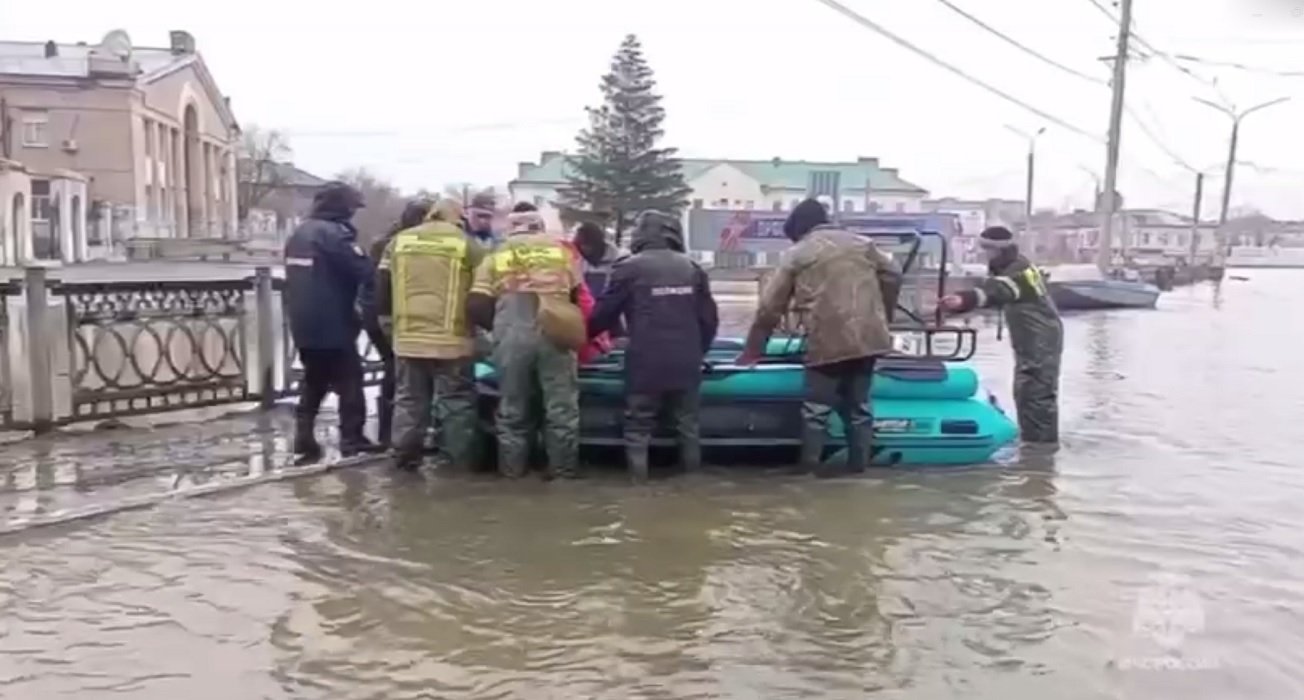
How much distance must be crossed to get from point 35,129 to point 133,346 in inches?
2071

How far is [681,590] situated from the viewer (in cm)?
502

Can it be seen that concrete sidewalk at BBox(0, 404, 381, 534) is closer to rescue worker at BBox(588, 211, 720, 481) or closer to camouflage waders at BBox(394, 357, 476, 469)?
camouflage waders at BBox(394, 357, 476, 469)

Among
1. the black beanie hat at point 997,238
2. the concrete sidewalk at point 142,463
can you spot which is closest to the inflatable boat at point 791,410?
the black beanie hat at point 997,238

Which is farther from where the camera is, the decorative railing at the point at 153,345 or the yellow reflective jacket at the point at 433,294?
the decorative railing at the point at 153,345

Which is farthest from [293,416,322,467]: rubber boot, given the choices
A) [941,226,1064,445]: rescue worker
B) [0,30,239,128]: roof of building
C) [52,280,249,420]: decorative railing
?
[0,30,239,128]: roof of building

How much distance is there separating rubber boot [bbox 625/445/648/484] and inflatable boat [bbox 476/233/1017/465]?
0.69 feet

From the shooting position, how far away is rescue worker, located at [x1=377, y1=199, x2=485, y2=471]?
6.99m

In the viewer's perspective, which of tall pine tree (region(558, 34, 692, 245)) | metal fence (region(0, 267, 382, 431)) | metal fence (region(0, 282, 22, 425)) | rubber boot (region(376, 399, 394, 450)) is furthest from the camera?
tall pine tree (region(558, 34, 692, 245))

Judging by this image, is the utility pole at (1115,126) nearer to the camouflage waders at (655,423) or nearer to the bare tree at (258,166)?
the camouflage waders at (655,423)

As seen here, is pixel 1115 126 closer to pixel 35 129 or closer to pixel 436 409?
pixel 436 409

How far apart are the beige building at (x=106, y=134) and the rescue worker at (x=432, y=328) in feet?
132

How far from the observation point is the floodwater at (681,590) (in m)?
4.12

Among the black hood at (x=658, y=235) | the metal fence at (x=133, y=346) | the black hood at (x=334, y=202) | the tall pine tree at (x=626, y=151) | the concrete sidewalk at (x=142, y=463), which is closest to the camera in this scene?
the concrete sidewalk at (x=142, y=463)

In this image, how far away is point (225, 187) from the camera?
237ft
